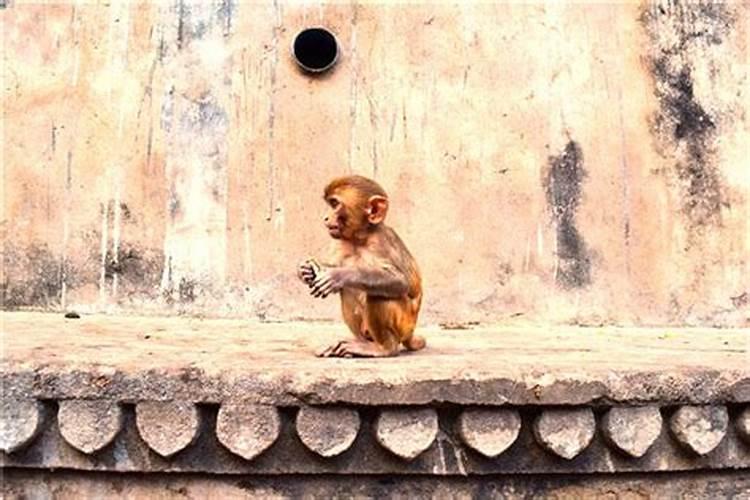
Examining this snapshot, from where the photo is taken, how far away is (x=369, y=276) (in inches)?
125

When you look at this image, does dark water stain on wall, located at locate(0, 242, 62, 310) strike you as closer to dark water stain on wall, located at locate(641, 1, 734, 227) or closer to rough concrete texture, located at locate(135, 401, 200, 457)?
rough concrete texture, located at locate(135, 401, 200, 457)

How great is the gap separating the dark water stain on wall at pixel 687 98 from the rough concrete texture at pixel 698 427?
236 cm

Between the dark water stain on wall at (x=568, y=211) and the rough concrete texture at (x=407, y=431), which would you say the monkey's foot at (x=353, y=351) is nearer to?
the rough concrete texture at (x=407, y=431)

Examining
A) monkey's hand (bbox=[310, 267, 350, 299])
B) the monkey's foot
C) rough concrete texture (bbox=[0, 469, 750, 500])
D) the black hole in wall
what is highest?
the black hole in wall

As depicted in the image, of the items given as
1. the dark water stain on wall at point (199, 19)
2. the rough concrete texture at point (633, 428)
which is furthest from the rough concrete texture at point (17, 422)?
the dark water stain on wall at point (199, 19)

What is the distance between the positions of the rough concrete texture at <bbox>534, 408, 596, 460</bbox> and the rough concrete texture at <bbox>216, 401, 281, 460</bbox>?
672 mm

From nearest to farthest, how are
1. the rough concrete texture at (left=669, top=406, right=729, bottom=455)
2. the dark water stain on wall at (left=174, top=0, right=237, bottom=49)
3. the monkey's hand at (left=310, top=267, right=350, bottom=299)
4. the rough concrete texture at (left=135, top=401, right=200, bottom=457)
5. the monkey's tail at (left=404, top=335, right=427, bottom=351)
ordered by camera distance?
the rough concrete texture at (left=135, top=401, right=200, bottom=457)
the rough concrete texture at (left=669, top=406, right=729, bottom=455)
the monkey's hand at (left=310, top=267, right=350, bottom=299)
the monkey's tail at (left=404, top=335, right=427, bottom=351)
the dark water stain on wall at (left=174, top=0, right=237, bottom=49)

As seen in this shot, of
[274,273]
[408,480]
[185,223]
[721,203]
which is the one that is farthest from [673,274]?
[408,480]

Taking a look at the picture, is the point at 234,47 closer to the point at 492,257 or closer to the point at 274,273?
the point at 274,273

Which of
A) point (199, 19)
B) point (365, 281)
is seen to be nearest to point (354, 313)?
point (365, 281)

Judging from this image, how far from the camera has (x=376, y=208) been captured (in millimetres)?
3293

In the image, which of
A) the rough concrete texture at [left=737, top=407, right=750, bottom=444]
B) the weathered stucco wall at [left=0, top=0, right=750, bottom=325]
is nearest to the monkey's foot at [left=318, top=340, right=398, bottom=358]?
the rough concrete texture at [left=737, top=407, right=750, bottom=444]

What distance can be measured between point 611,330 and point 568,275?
0.38m

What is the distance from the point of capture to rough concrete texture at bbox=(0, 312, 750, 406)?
2682 millimetres
